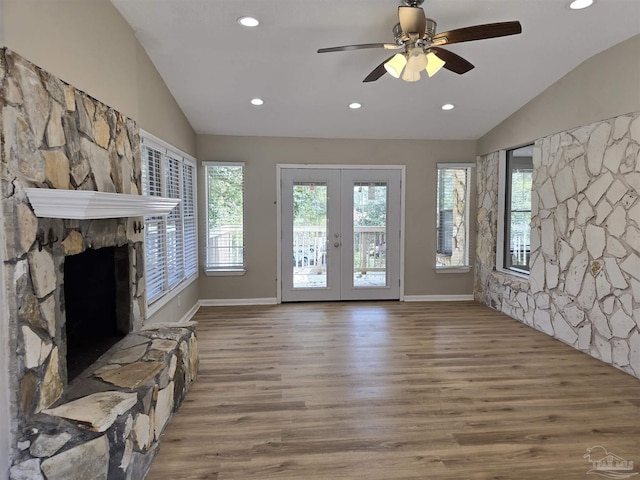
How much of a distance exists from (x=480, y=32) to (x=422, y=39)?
360 mm

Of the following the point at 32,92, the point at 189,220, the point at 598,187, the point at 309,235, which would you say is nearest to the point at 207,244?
the point at 189,220

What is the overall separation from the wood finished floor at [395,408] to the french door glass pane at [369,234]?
59.7 inches

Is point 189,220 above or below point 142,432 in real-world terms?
above

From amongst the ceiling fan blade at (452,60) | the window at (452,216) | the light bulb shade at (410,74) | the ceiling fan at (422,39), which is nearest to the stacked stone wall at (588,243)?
the window at (452,216)

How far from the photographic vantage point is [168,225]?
4.13 meters

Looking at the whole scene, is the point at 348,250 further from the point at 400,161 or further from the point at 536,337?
the point at 536,337

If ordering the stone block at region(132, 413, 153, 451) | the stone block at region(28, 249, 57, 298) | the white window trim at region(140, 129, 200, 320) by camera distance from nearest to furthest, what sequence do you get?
the stone block at region(28, 249, 57, 298), the stone block at region(132, 413, 153, 451), the white window trim at region(140, 129, 200, 320)

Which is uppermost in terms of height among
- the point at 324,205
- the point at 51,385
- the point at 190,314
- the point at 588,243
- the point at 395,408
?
the point at 324,205

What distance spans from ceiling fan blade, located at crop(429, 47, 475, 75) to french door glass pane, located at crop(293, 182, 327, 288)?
2917mm

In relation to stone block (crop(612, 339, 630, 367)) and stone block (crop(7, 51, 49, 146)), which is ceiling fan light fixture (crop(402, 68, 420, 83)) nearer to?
stone block (crop(7, 51, 49, 146))

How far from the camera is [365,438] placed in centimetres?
235

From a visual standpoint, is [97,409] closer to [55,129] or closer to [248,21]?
[55,129]

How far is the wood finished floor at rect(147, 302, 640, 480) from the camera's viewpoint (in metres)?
2.12

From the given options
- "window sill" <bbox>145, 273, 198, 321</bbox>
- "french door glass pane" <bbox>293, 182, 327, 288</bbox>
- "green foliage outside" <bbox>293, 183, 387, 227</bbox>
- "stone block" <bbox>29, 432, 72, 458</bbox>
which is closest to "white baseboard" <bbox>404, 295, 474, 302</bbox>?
"green foliage outside" <bbox>293, 183, 387, 227</bbox>
